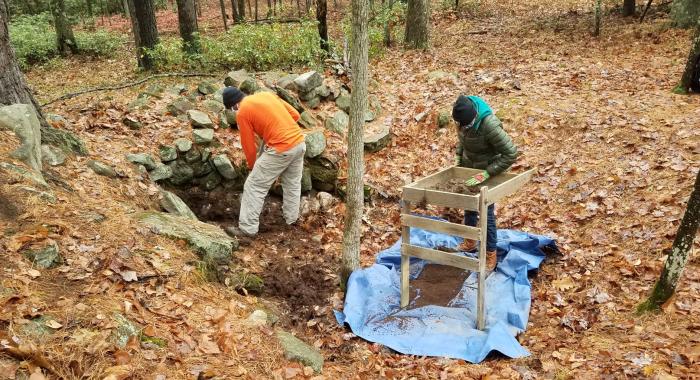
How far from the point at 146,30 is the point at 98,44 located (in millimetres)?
6524

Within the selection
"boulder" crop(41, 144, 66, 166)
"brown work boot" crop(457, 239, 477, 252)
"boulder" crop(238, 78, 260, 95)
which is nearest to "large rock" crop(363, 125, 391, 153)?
"boulder" crop(238, 78, 260, 95)

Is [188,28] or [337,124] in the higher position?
[188,28]

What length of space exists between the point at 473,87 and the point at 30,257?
349 inches

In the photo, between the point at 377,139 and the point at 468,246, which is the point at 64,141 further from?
the point at 468,246

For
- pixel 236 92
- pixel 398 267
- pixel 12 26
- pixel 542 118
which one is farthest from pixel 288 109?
pixel 12 26

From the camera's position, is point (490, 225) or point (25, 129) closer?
point (25, 129)

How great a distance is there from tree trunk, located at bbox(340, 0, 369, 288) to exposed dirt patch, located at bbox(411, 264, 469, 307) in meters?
0.77

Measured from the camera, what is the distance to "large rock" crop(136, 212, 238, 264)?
496 cm

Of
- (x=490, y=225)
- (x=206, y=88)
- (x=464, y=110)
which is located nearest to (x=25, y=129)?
(x=206, y=88)

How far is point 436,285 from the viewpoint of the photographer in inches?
220

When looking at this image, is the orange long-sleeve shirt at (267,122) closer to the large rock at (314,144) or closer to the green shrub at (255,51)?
Result: the large rock at (314,144)

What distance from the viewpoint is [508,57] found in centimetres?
1244

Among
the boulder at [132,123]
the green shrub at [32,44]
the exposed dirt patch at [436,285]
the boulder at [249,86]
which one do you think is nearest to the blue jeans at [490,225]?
the exposed dirt patch at [436,285]

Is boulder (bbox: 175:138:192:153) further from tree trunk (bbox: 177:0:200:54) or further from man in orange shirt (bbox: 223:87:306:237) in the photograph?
tree trunk (bbox: 177:0:200:54)
